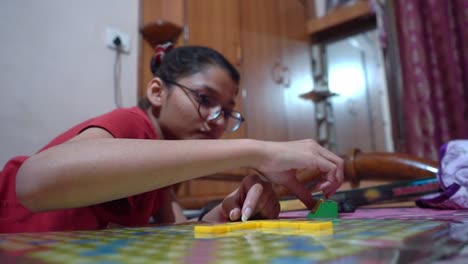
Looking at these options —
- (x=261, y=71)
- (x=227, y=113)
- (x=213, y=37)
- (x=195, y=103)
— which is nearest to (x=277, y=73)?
(x=261, y=71)

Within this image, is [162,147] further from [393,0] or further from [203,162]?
[393,0]

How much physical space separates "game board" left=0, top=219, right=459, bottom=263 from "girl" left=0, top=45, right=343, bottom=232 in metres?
0.22

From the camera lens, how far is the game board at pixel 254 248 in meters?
0.24

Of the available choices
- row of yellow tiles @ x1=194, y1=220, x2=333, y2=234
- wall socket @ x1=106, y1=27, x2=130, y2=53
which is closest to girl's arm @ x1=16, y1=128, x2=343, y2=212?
row of yellow tiles @ x1=194, y1=220, x2=333, y2=234

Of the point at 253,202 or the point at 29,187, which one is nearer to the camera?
the point at 29,187

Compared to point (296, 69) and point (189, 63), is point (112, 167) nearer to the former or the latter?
point (189, 63)

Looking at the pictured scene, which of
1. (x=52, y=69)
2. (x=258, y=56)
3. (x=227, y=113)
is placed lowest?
(x=227, y=113)

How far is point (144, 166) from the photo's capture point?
1.88 ft

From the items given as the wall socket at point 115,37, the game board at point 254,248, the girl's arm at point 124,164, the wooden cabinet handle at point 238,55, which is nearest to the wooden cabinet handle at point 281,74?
the wooden cabinet handle at point 238,55

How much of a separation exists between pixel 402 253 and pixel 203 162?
39 cm

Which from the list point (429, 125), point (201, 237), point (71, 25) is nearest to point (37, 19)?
point (71, 25)

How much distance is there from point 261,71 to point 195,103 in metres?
1.50

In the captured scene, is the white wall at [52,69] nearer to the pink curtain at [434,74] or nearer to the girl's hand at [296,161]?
the girl's hand at [296,161]

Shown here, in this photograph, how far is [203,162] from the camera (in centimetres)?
60
